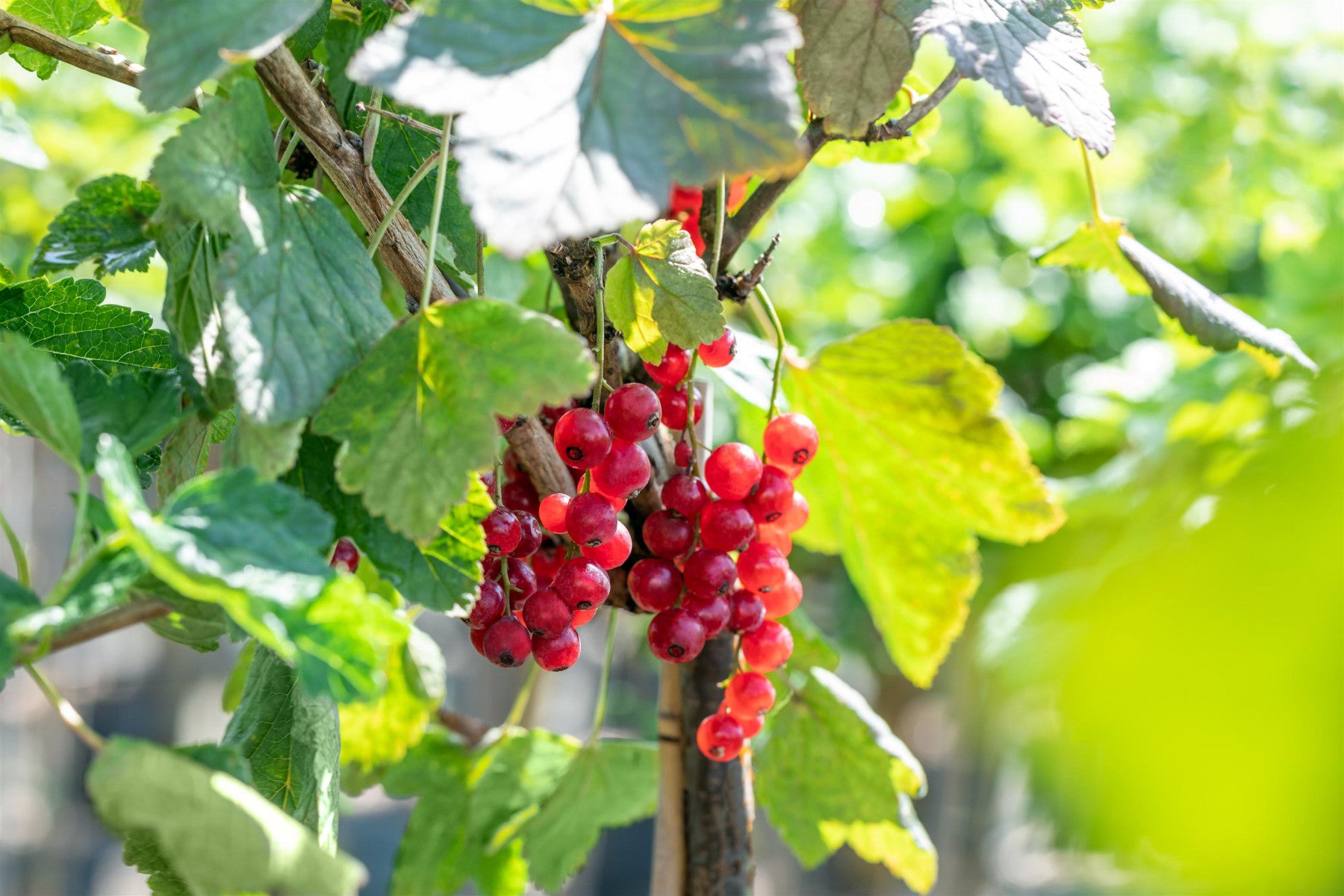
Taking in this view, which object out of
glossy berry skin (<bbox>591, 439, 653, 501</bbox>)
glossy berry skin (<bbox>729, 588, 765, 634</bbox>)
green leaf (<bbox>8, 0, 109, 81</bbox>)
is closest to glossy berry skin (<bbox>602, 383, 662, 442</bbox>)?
glossy berry skin (<bbox>591, 439, 653, 501</bbox>)

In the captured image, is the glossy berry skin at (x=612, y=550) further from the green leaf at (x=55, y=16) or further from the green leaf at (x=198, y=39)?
the green leaf at (x=55, y=16)

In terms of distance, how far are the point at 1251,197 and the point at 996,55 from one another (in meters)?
1.60

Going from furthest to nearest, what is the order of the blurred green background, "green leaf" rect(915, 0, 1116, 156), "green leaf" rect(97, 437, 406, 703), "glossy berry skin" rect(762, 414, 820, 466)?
"glossy berry skin" rect(762, 414, 820, 466)
"green leaf" rect(915, 0, 1116, 156)
"green leaf" rect(97, 437, 406, 703)
the blurred green background

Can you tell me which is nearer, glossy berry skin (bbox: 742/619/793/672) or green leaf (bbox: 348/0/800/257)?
green leaf (bbox: 348/0/800/257)

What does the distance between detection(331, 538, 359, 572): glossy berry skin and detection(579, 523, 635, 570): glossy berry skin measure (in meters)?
0.11

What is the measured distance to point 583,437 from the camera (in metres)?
0.43

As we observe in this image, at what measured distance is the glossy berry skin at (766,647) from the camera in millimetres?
537

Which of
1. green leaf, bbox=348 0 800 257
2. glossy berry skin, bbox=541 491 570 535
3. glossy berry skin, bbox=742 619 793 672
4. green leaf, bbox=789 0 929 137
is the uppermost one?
green leaf, bbox=348 0 800 257

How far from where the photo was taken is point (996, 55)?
413 mm

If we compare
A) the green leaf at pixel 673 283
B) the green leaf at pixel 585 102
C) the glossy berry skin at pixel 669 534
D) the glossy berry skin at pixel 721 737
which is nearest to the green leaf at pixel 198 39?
the green leaf at pixel 585 102

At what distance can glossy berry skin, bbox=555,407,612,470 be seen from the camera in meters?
0.43

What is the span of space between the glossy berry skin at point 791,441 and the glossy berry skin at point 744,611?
7 cm

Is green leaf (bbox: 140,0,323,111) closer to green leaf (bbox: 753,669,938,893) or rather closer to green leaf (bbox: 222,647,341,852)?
green leaf (bbox: 222,647,341,852)

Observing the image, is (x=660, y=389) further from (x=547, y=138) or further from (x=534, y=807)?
(x=534, y=807)
